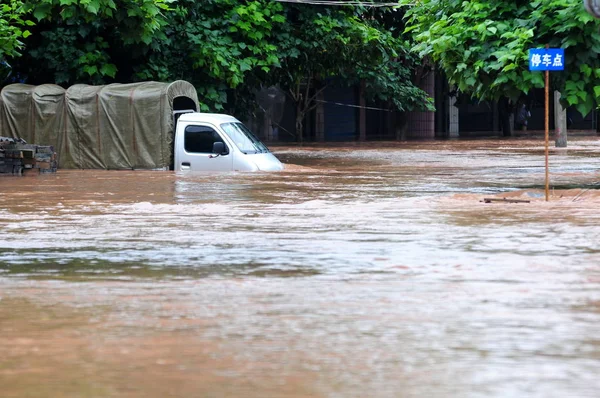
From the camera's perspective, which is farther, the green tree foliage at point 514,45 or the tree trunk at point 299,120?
the tree trunk at point 299,120

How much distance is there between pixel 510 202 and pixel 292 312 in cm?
964

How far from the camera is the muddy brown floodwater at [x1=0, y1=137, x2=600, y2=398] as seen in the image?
6.64 meters

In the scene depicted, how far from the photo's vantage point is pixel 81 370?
686 cm

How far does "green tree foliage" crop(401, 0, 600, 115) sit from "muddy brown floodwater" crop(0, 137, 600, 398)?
184 cm

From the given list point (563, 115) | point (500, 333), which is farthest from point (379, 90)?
point (500, 333)

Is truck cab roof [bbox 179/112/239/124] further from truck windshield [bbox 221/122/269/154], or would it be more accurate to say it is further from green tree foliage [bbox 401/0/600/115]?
green tree foliage [bbox 401/0/600/115]

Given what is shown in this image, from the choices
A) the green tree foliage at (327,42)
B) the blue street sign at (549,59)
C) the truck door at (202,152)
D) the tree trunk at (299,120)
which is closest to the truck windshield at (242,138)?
the truck door at (202,152)

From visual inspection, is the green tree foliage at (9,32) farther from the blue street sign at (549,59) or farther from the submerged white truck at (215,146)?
the blue street sign at (549,59)

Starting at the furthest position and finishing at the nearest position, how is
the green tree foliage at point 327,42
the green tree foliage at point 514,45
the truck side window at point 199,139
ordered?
the green tree foliage at point 327,42 → the truck side window at point 199,139 → the green tree foliage at point 514,45

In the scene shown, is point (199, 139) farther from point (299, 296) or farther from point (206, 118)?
point (299, 296)

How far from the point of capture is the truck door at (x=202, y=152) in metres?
24.3

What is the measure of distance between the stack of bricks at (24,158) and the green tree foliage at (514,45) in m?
9.12

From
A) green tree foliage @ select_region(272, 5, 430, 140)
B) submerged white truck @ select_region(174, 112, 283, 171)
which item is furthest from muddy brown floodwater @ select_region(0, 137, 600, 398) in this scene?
green tree foliage @ select_region(272, 5, 430, 140)

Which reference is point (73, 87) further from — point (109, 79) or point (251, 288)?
point (251, 288)
